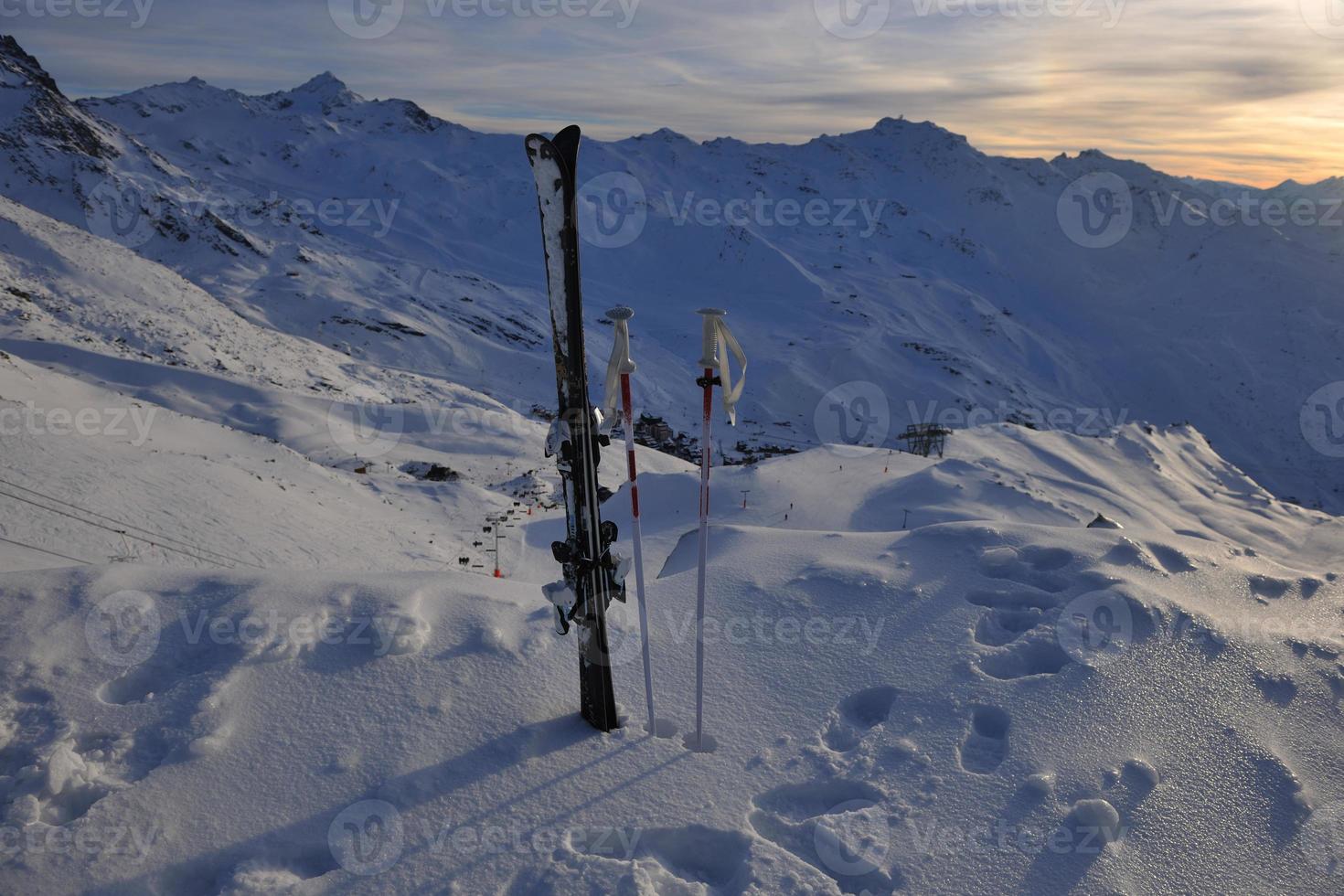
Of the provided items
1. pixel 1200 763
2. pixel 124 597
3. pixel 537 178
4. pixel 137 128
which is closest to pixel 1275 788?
pixel 1200 763

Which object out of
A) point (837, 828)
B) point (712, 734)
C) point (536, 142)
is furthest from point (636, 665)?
point (536, 142)

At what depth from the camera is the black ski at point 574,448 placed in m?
4.61

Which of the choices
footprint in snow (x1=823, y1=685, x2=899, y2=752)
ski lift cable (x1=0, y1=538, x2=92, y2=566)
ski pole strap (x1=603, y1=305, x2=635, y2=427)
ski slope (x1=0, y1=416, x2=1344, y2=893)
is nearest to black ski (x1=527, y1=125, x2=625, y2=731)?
ski pole strap (x1=603, y1=305, x2=635, y2=427)

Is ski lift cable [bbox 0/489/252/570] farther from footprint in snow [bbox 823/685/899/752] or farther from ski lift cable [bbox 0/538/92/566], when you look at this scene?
footprint in snow [bbox 823/685/899/752]

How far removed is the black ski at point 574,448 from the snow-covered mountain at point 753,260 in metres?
29.1

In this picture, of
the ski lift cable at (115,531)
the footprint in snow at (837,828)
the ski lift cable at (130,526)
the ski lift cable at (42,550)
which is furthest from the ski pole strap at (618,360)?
the ski lift cable at (130,526)

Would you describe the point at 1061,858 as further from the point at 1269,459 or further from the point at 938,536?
the point at 1269,459

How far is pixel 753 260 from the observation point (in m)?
85.5

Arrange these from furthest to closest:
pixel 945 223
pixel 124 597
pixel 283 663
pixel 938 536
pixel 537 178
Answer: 1. pixel 945 223
2. pixel 938 536
3. pixel 124 597
4. pixel 283 663
5. pixel 537 178

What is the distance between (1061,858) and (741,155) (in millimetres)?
136551

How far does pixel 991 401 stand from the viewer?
61.7 metres

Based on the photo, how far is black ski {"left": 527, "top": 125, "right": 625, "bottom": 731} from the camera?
461cm

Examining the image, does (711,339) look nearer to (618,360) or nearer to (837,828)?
(618,360)

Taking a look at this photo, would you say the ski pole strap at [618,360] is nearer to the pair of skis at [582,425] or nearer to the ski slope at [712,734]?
the pair of skis at [582,425]
